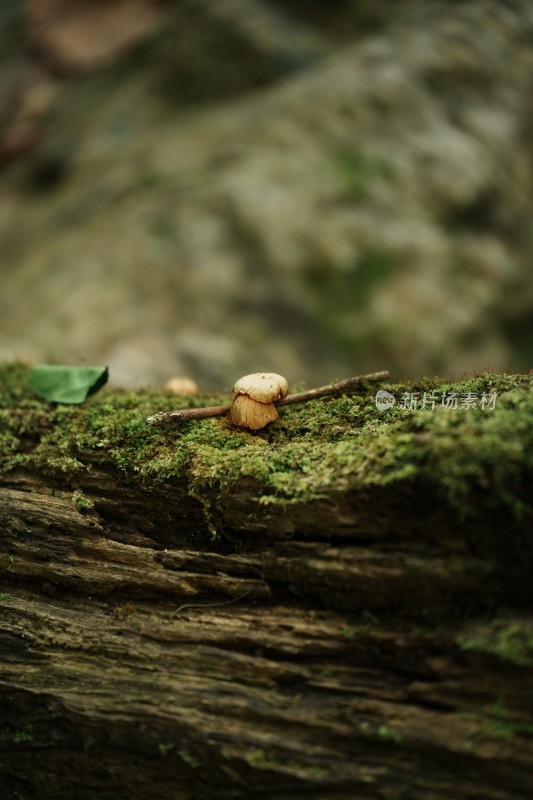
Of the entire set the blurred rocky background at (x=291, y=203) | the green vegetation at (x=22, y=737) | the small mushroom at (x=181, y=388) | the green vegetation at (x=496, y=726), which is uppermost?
the blurred rocky background at (x=291, y=203)

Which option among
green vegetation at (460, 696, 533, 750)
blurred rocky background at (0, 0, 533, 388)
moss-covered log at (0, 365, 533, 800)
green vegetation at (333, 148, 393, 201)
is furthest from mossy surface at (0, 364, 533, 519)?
green vegetation at (333, 148, 393, 201)

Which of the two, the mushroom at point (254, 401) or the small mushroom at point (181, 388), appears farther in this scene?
the small mushroom at point (181, 388)

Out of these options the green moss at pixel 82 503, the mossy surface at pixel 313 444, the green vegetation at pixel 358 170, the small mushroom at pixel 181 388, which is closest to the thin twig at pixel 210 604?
the mossy surface at pixel 313 444

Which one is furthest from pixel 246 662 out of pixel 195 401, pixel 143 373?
pixel 143 373

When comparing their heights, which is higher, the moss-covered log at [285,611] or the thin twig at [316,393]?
the thin twig at [316,393]

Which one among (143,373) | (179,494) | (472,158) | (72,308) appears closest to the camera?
(179,494)

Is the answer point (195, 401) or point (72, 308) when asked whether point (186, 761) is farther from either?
point (72, 308)

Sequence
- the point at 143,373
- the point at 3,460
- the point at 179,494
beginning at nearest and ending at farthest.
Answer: the point at 179,494, the point at 3,460, the point at 143,373

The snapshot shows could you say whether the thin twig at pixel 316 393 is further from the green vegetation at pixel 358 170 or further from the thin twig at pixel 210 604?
the green vegetation at pixel 358 170
